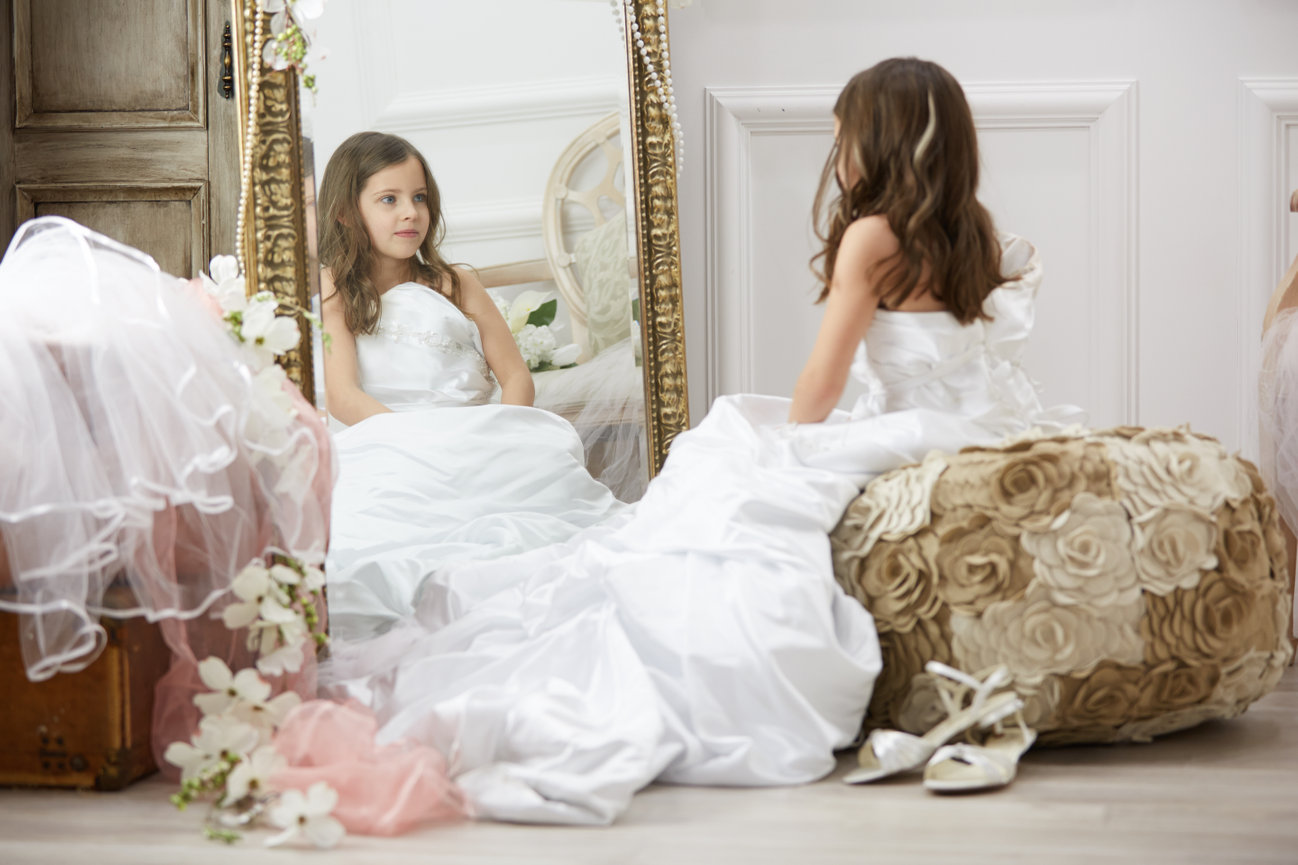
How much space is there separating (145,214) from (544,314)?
1345 millimetres

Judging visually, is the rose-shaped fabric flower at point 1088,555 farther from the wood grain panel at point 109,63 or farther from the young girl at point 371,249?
the wood grain panel at point 109,63

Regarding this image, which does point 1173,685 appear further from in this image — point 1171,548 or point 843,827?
point 843,827

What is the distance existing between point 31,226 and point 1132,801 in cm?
196

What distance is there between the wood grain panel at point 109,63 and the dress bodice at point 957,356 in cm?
214

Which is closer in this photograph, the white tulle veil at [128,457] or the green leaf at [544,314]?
the white tulle veil at [128,457]

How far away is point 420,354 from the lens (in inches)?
105

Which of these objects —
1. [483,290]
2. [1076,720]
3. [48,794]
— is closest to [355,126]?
[483,290]

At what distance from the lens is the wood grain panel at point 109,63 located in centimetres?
340

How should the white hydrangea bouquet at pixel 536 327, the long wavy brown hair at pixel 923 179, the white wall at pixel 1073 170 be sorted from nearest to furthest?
1. the long wavy brown hair at pixel 923 179
2. the white hydrangea bouquet at pixel 536 327
3. the white wall at pixel 1073 170

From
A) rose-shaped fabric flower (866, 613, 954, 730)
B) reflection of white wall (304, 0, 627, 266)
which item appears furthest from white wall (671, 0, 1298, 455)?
rose-shaped fabric flower (866, 613, 954, 730)

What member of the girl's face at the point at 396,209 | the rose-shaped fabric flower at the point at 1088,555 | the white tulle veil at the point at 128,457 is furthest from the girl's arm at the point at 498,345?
the rose-shaped fabric flower at the point at 1088,555

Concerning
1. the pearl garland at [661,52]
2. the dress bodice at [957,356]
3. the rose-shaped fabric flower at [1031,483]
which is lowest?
the rose-shaped fabric flower at [1031,483]

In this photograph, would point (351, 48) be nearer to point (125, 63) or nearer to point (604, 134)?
point (604, 134)

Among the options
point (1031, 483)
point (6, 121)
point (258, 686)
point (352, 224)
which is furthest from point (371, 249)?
point (6, 121)
